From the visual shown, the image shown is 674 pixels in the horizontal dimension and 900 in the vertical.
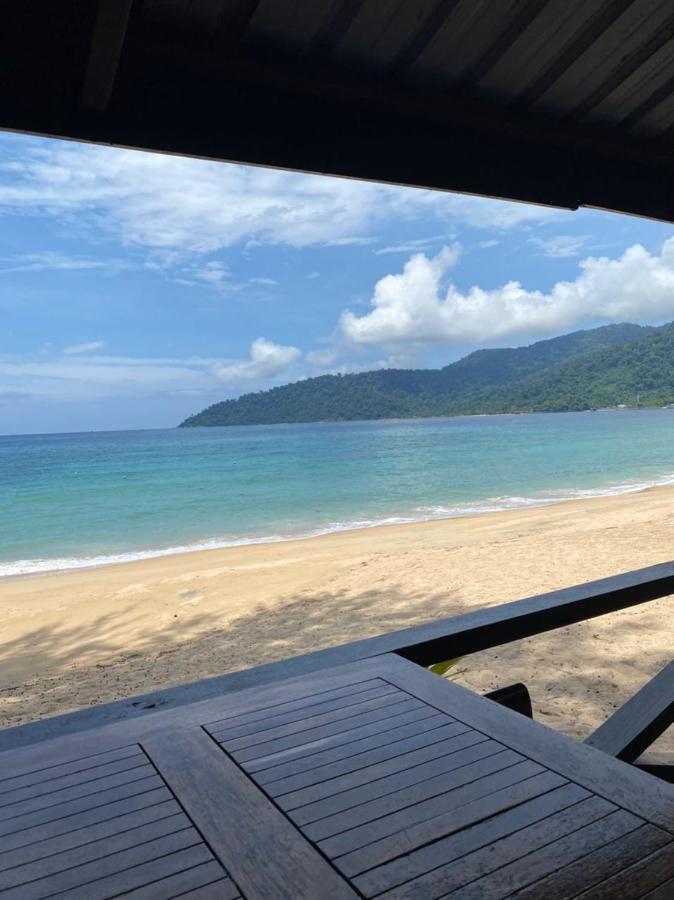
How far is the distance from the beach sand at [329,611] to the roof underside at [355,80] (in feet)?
7.42

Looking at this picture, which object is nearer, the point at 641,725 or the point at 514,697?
the point at 641,725

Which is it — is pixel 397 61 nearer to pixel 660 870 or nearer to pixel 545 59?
pixel 545 59

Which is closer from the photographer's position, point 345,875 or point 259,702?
point 345,875

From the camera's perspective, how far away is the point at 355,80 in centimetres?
151

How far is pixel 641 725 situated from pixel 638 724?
0.01 m

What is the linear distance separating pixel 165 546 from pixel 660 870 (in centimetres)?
1339

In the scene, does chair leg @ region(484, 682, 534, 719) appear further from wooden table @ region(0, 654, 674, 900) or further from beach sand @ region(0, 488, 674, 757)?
beach sand @ region(0, 488, 674, 757)

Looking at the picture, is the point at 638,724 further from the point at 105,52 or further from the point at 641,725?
the point at 105,52

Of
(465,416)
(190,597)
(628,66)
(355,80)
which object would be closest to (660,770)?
(628,66)

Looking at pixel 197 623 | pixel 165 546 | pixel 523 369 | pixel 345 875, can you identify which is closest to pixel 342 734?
pixel 345 875

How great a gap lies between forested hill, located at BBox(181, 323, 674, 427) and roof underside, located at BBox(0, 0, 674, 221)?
82087 mm

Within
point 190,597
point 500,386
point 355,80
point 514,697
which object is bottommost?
point 190,597

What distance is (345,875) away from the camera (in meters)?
0.89

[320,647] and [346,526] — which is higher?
[320,647]
